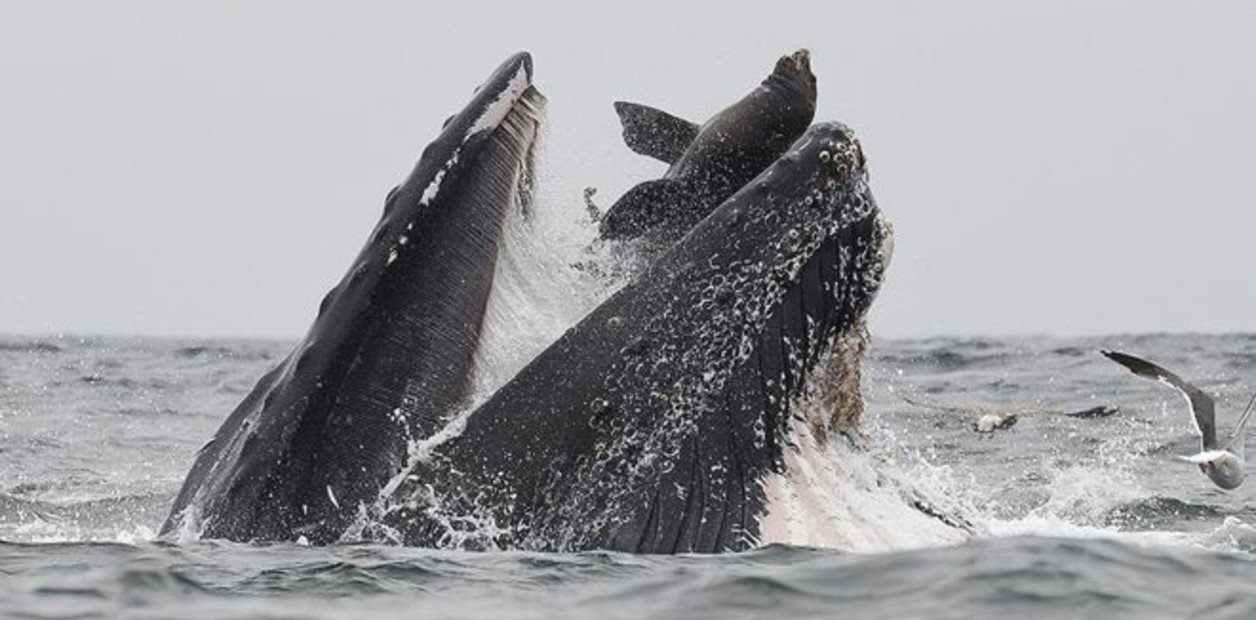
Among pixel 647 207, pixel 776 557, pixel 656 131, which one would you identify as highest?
pixel 656 131

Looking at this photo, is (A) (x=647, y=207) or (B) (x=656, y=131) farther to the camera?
(B) (x=656, y=131)

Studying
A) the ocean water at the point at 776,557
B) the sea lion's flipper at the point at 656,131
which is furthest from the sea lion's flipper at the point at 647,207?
the ocean water at the point at 776,557

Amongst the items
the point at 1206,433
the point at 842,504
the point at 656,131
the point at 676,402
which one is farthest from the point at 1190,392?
the point at 676,402

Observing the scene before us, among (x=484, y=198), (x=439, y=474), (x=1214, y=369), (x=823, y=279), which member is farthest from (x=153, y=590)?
(x=1214, y=369)

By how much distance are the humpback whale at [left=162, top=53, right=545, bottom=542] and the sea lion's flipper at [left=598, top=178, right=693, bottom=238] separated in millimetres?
344

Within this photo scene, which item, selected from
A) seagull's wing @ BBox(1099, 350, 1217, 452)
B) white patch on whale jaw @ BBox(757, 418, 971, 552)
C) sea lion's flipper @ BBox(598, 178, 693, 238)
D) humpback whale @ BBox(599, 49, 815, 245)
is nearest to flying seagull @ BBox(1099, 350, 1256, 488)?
seagull's wing @ BBox(1099, 350, 1217, 452)

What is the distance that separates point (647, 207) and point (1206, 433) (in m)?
4.93

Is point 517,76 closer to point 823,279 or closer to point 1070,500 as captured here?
point 823,279

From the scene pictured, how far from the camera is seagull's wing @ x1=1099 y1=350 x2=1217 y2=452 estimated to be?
34.0 ft

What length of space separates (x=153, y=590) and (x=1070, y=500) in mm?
5954

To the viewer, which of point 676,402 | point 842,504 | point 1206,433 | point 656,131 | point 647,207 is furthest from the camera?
point 1206,433

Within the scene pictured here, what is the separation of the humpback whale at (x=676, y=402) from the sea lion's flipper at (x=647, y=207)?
0.32 meters

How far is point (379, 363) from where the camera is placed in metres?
6.48

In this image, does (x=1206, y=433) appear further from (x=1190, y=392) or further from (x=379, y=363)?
(x=379, y=363)
